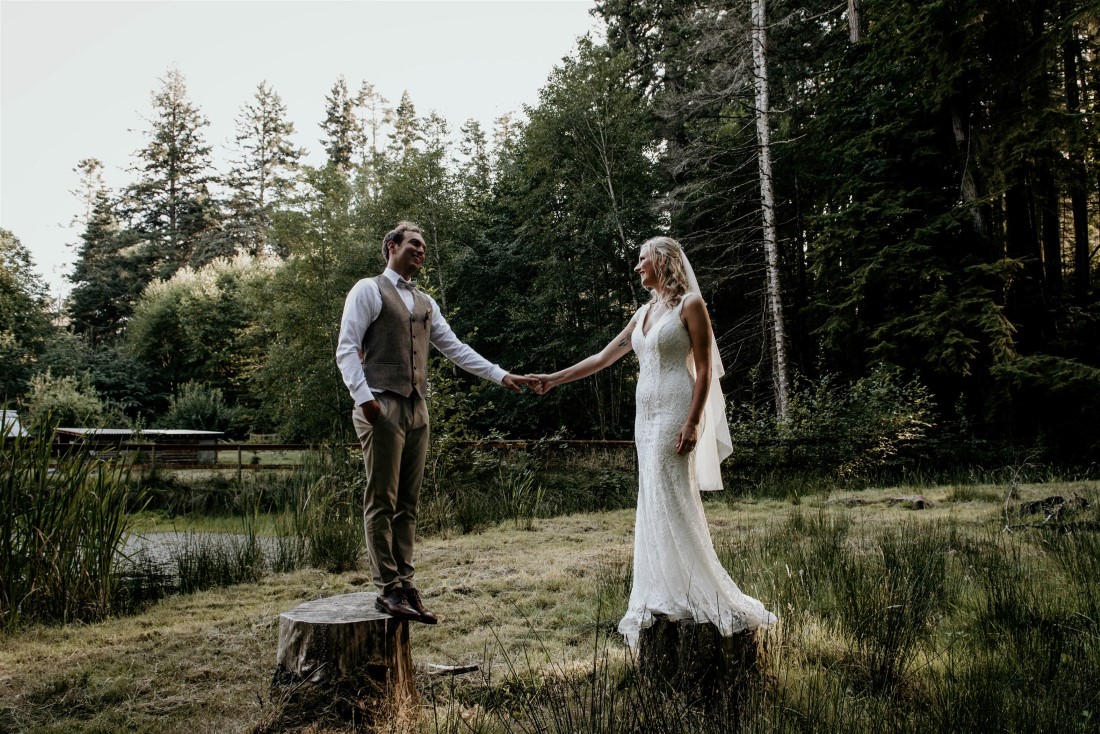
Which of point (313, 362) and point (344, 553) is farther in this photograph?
point (313, 362)

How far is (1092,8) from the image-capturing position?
9.98 meters

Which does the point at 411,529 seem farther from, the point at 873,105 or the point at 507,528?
the point at 873,105

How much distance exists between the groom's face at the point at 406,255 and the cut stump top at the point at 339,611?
163 cm

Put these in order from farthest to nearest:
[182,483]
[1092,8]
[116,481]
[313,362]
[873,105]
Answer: [313,362] < [873,105] < [182,483] < [1092,8] < [116,481]

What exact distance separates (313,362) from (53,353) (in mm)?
11529

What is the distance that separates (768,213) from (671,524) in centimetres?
1291

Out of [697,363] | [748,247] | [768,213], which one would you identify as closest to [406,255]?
[697,363]

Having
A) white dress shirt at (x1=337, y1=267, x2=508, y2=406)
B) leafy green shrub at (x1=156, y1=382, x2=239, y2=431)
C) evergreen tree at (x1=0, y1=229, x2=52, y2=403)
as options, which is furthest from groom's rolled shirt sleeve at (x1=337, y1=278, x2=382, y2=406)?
evergreen tree at (x1=0, y1=229, x2=52, y2=403)

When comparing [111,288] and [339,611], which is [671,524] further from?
[111,288]

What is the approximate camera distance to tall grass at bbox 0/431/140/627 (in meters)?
4.48

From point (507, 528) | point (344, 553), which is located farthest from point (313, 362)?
point (344, 553)

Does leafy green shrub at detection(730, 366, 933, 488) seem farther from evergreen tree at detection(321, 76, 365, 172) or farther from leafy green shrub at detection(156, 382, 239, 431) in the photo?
evergreen tree at detection(321, 76, 365, 172)

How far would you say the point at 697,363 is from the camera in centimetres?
324

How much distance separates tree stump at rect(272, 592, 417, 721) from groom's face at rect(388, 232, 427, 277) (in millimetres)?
1721
